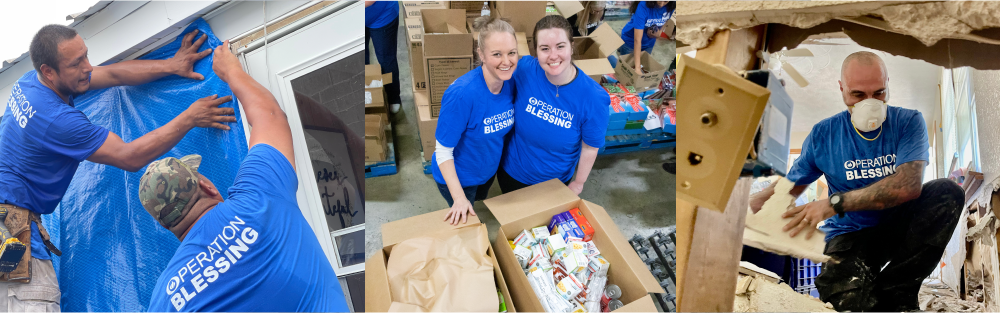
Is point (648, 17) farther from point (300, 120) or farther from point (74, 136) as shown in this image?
point (74, 136)

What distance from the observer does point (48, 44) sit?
900mm

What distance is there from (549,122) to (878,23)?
0.97 m

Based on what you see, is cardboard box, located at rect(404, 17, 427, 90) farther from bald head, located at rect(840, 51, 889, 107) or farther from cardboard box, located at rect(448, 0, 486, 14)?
bald head, located at rect(840, 51, 889, 107)

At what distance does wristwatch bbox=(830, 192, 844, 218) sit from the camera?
1.81ft

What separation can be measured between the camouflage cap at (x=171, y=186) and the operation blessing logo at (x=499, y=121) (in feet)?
2.42

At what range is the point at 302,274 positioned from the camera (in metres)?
0.94

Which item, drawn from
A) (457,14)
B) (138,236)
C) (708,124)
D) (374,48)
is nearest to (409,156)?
(374,48)

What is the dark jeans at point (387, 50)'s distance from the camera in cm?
245

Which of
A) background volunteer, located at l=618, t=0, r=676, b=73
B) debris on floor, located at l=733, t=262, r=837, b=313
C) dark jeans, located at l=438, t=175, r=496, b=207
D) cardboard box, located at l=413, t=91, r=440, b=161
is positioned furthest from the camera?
background volunteer, located at l=618, t=0, r=676, b=73

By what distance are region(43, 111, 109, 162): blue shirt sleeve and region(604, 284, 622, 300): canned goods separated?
4.60 feet

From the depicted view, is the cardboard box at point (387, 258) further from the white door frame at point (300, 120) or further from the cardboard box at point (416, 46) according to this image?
the cardboard box at point (416, 46)

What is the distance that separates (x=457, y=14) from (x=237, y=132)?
101 cm

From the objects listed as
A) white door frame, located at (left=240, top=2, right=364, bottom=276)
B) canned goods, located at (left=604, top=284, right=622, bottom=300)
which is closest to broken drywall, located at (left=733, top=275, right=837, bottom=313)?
white door frame, located at (left=240, top=2, right=364, bottom=276)

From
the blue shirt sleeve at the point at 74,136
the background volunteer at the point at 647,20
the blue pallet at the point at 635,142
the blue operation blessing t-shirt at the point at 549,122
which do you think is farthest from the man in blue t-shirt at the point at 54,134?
the background volunteer at the point at 647,20
